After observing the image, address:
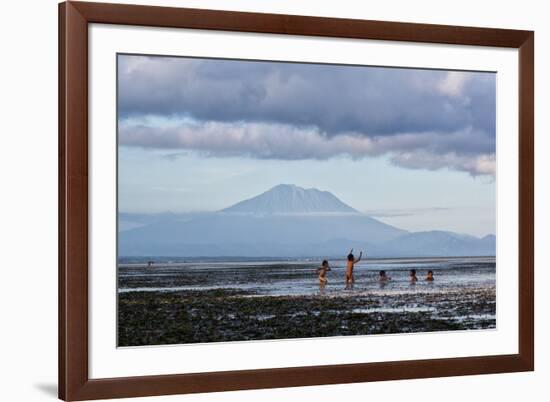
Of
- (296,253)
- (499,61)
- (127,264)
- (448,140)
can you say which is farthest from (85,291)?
(499,61)

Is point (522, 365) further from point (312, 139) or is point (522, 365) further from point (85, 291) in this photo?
point (85, 291)

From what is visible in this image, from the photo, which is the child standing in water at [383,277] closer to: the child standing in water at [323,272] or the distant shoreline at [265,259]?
the distant shoreline at [265,259]

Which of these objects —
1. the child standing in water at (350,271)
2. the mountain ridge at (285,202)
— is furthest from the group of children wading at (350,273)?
the mountain ridge at (285,202)

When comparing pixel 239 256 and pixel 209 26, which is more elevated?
pixel 209 26

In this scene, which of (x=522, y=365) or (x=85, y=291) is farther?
(x=522, y=365)

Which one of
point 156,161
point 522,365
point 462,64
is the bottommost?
point 522,365

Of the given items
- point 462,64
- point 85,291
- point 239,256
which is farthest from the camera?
point 462,64

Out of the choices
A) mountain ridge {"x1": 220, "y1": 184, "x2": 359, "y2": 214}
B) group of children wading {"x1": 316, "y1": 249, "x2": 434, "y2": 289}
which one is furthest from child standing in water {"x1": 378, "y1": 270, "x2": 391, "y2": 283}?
mountain ridge {"x1": 220, "y1": 184, "x2": 359, "y2": 214}
